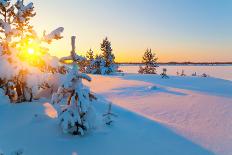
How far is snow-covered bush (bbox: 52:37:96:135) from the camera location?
22.1 feet

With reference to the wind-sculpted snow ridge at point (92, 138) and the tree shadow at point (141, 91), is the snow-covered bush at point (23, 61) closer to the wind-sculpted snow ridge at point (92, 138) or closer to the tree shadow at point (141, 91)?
the wind-sculpted snow ridge at point (92, 138)

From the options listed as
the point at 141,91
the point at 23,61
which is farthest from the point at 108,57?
the point at 23,61

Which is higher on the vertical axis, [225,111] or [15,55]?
[15,55]

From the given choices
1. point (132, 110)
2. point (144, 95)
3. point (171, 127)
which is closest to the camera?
point (171, 127)

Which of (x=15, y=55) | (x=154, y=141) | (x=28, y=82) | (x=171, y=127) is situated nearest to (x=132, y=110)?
(x=171, y=127)

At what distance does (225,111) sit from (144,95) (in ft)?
11.7

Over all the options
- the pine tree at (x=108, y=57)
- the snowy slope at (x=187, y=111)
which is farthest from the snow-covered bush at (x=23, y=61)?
the pine tree at (x=108, y=57)

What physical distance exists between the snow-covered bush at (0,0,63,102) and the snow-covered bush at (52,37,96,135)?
1.84 m

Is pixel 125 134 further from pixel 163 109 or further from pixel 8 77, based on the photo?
pixel 8 77

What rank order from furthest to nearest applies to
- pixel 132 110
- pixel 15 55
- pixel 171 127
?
1. pixel 132 110
2. pixel 15 55
3. pixel 171 127

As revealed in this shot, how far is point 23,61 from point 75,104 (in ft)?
9.59

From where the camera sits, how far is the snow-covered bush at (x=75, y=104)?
22.1ft

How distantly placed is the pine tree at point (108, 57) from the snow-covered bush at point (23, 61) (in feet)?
139

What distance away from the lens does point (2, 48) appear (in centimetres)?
915
